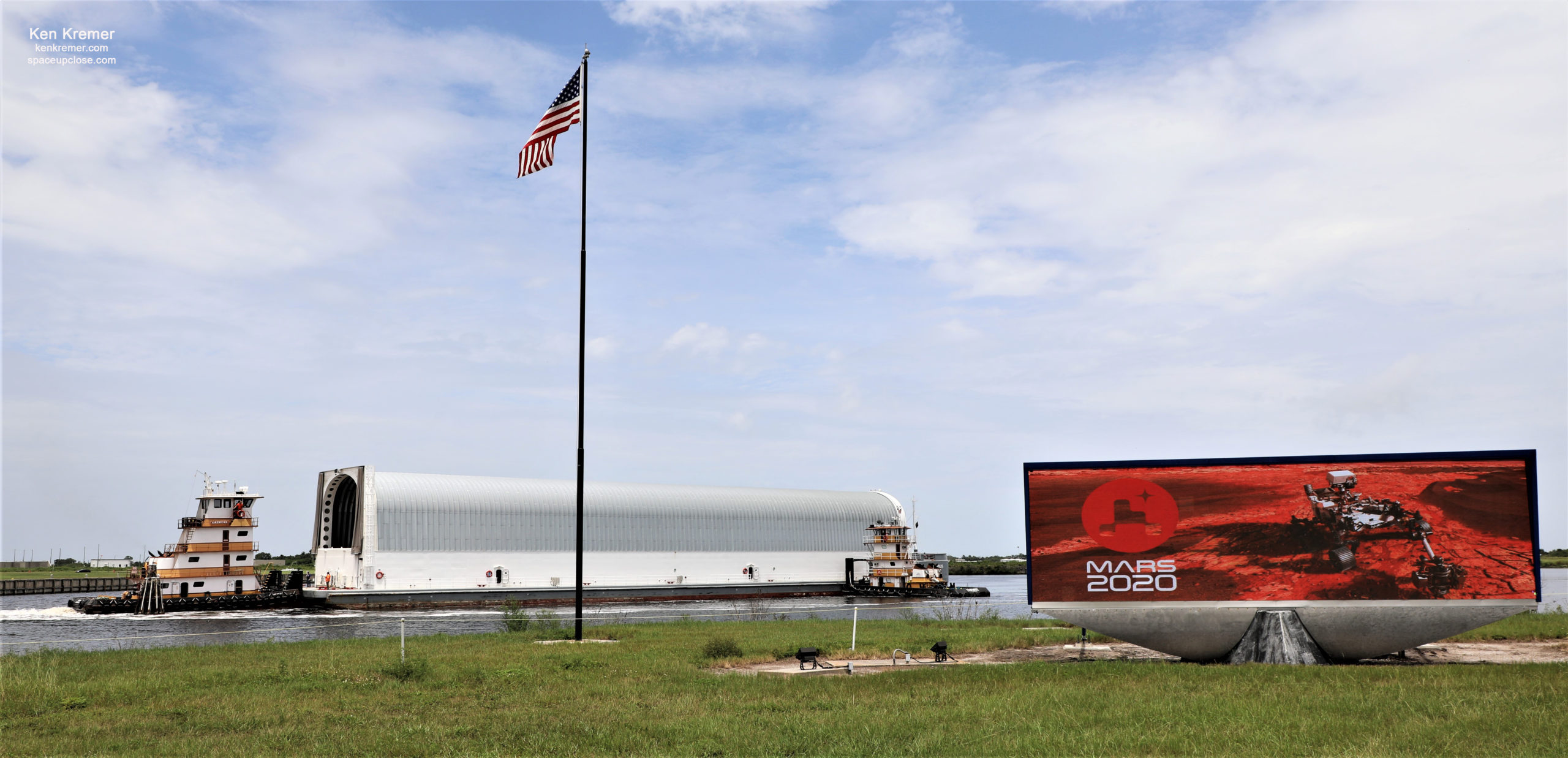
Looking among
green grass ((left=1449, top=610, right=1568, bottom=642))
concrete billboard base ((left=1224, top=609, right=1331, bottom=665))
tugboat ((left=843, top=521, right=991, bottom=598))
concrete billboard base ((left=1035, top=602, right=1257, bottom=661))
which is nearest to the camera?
concrete billboard base ((left=1224, top=609, right=1331, bottom=665))

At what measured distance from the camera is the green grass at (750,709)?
14000 millimetres

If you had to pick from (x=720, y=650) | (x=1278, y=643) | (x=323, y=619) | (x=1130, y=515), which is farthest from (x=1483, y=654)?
(x=323, y=619)

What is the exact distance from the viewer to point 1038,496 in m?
24.5

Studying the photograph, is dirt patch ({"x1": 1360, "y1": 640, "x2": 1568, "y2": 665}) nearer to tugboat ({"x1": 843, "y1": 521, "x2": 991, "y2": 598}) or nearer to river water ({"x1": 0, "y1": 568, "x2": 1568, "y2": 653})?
river water ({"x1": 0, "y1": 568, "x2": 1568, "y2": 653})

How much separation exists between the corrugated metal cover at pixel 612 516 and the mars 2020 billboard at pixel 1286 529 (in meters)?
48.8

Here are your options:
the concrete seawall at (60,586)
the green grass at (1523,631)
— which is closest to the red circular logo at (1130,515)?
the green grass at (1523,631)

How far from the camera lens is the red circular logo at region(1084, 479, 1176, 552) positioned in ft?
77.9

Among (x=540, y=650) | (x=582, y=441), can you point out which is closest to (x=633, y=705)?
(x=540, y=650)

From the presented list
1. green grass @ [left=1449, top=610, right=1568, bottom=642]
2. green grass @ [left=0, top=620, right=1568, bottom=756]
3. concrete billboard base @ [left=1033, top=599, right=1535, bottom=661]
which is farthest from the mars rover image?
green grass @ [left=1449, top=610, right=1568, bottom=642]

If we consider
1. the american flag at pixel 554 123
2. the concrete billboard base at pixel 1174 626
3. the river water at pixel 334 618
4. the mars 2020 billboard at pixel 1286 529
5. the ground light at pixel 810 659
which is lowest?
the river water at pixel 334 618

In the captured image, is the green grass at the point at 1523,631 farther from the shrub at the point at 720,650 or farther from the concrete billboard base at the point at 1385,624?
the shrub at the point at 720,650

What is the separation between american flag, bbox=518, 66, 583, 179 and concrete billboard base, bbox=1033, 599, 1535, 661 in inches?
810

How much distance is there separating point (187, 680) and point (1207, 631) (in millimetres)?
21507

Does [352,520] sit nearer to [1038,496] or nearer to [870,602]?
[870,602]
